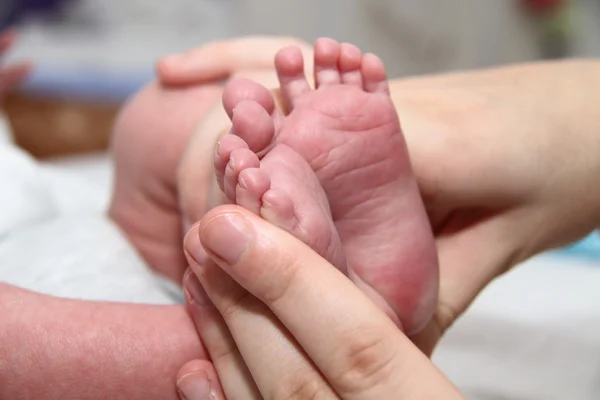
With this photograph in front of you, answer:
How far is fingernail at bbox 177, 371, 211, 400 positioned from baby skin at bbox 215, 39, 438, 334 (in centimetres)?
14

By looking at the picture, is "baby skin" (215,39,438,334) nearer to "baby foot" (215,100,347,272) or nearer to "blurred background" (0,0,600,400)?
"baby foot" (215,100,347,272)

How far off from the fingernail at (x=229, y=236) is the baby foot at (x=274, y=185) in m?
0.04

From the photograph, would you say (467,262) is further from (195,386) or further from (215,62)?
(215,62)

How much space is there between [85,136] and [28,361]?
1332 mm

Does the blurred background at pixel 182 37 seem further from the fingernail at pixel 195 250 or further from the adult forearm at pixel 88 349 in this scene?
the fingernail at pixel 195 250

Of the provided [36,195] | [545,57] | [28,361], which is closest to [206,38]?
[545,57]

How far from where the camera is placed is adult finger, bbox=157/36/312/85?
88 cm

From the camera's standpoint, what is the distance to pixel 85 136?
1.83 m

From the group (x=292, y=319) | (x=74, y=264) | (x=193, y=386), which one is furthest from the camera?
(x=74, y=264)

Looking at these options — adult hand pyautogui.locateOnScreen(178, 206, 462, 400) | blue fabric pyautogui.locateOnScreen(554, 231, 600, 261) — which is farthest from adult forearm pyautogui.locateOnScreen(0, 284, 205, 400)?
blue fabric pyautogui.locateOnScreen(554, 231, 600, 261)

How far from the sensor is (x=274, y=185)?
510 mm

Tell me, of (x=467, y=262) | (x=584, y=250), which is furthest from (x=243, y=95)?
(x=584, y=250)

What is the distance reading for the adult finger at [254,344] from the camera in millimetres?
473

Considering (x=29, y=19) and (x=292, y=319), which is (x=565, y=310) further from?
(x=29, y=19)
